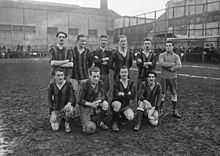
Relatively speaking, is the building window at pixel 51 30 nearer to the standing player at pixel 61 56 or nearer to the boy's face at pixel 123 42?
the standing player at pixel 61 56

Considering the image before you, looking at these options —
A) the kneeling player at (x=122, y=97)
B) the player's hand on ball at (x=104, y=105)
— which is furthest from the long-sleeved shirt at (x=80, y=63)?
the player's hand on ball at (x=104, y=105)

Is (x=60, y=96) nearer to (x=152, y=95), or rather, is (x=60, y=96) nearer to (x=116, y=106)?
(x=116, y=106)

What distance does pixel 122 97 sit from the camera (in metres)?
4.50

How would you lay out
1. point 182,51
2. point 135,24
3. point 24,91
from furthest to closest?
point 135,24 → point 182,51 → point 24,91

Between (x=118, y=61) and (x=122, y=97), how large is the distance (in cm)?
90

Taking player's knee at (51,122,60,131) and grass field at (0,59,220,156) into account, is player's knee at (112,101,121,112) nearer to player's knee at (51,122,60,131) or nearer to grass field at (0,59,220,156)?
grass field at (0,59,220,156)

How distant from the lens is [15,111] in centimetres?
561

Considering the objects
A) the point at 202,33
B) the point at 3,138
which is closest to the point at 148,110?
the point at 3,138

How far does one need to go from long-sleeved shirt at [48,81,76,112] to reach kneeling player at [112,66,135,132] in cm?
78

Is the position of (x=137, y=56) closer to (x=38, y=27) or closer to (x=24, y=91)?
(x=24, y=91)

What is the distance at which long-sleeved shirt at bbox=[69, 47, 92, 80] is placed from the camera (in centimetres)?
506

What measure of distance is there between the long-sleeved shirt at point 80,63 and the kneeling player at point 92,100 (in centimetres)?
75

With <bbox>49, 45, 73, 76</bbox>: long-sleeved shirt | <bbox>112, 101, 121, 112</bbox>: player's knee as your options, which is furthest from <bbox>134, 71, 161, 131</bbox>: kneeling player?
<bbox>49, 45, 73, 76</bbox>: long-sleeved shirt

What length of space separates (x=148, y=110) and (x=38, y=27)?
33.8 m
